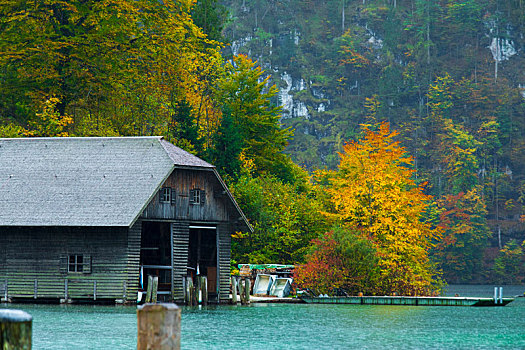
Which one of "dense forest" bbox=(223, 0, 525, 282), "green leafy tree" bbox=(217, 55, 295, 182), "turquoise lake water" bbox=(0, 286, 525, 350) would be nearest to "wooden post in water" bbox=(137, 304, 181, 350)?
"turquoise lake water" bbox=(0, 286, 525, 350)

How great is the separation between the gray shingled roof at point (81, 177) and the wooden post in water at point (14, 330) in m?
31.2

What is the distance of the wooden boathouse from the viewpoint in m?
43.9

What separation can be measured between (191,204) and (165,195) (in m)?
1.72

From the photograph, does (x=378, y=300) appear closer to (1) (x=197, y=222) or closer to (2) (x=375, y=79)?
(1) (x=197, y=222)

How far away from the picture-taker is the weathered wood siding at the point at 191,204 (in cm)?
4550

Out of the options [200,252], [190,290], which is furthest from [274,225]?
[190,290]

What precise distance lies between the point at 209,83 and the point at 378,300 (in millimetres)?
27127

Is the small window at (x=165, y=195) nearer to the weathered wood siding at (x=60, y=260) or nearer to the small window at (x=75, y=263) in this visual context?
the weathered wood siding at (x=60, y=260)

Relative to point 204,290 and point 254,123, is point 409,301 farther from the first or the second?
point 254,123

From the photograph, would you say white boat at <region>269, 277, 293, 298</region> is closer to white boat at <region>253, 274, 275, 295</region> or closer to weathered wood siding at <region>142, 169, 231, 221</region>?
white boat at <region>253, 274, 275, 295</region>

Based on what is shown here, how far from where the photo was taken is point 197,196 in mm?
47344

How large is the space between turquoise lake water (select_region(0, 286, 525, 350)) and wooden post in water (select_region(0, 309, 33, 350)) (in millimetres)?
15841

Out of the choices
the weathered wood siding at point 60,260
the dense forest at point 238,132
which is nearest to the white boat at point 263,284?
the dense forest at point 238,132

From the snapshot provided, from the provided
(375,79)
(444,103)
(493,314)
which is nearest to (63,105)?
(493,314)
